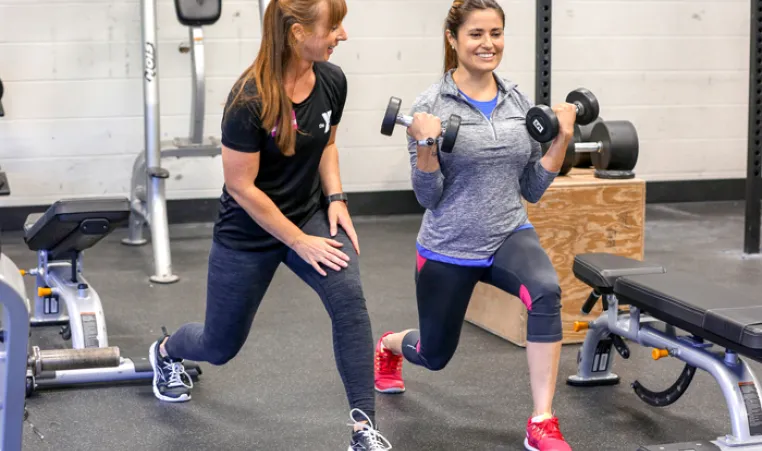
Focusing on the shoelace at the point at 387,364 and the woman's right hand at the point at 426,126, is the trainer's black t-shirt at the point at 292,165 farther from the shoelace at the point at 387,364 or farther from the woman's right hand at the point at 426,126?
the shoelace at the point at 387,364

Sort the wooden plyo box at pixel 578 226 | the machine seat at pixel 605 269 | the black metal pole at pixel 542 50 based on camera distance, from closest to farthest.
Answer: the machine seat at pixel 605 269
the wooden plyo box at pixel 578 226
the black metal pole at pixel 542 50

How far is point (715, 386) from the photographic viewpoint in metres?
3.35

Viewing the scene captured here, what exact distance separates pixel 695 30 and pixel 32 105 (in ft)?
14.6

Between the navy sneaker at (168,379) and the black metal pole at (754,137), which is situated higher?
the black metal pole at (754,137)

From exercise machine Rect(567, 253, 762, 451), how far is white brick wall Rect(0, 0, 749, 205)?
3.42 m

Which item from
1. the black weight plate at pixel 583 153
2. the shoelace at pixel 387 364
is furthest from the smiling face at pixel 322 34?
the black weight plate at pixel 583 153

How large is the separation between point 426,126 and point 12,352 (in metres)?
1.31

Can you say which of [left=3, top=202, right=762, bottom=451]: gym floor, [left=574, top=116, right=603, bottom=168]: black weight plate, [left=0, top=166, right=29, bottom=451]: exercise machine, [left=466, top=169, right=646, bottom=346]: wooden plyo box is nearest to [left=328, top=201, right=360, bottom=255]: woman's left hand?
[left=3, top=202, right=762, bottom=451]: gym floor

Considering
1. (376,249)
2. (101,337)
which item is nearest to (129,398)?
(101,337)

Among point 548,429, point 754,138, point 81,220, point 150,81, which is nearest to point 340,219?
point 548,429

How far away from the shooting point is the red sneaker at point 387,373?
3318 mm

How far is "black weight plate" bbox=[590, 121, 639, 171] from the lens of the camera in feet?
12.5

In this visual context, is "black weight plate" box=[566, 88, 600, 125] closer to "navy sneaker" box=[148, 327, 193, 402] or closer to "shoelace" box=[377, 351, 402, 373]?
"shoelace" box=[377, 351, 402, 373]

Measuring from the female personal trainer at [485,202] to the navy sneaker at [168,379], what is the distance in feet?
2.97
